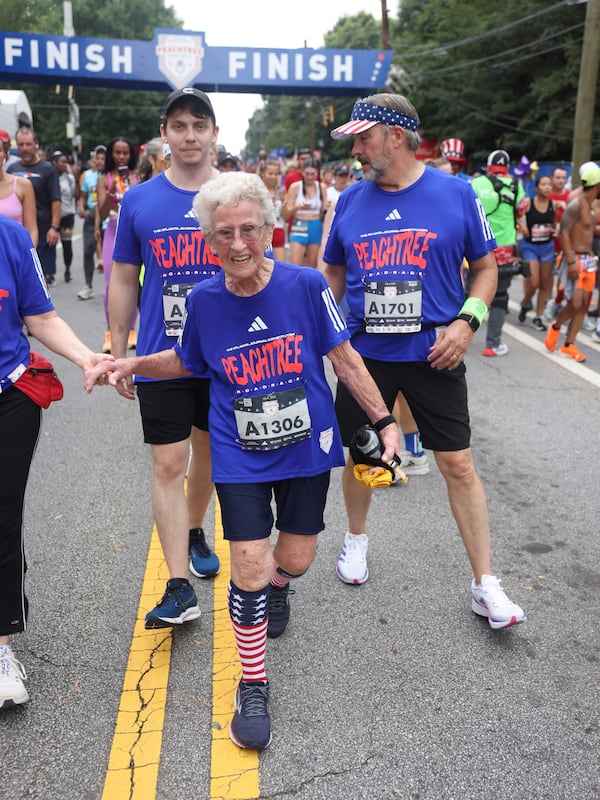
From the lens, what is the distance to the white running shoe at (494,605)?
3.15m

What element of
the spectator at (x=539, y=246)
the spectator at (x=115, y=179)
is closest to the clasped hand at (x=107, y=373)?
the spectator at (x=115, y=179)

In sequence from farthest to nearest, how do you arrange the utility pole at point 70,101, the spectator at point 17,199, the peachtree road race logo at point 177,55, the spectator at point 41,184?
the utility pole at point 70,101 < the peachtree road race logo at point 177,55 < the spectator at point 41,184 < the spectator at point 17,199

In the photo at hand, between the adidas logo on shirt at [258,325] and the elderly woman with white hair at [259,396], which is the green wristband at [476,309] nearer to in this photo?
the elderly woman with white hair at [259,396]

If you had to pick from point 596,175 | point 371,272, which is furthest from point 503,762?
point 596,175

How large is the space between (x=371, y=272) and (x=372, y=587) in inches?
55.8

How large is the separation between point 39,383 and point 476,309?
5.62ft

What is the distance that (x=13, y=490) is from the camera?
277 cm

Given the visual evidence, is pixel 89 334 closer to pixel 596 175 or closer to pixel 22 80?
pixel 596 175

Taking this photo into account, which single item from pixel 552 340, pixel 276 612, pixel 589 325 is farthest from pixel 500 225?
pixel 276 612

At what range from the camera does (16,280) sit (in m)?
2.75

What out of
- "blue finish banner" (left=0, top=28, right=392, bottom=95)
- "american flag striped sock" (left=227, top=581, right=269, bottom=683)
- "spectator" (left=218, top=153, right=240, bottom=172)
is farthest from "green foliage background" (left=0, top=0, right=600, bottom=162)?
"american flag striped sock" (left=227, top=581, right=269, bottom=683)

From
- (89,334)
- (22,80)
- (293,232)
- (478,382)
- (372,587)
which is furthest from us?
(22,80)

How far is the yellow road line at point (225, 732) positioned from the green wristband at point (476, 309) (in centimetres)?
162

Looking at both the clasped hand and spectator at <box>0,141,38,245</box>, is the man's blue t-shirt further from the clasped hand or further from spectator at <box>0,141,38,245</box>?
spectator at <box>0,141,38,245</box>
